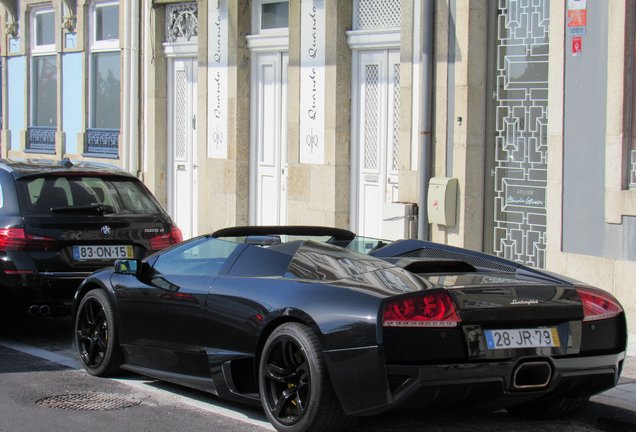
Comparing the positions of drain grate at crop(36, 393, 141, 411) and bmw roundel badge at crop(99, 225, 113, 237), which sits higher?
bmw roundel badge at crop(99, 225, 113, 237)

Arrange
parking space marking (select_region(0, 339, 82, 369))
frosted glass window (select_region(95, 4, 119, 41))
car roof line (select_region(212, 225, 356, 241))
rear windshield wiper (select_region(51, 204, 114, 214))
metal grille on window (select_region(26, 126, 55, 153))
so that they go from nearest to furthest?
car roof line (select_region(212, 225, 356, 241)) → parking space marking (select_region(0, 339, 82, 369)) → rear windshield wiper (select_region(51, 204, 114, 214)) → frosted glass window (select_region(95, 4, 119, 41)) → metal grille on window (select_region(26, 126, 55, 153))

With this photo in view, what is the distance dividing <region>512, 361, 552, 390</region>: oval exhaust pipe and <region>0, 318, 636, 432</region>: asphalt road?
75 cm

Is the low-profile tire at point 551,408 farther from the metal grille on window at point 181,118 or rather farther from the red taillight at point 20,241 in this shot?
the metal grille on window at point 181,118

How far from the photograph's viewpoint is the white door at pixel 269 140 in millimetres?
16578

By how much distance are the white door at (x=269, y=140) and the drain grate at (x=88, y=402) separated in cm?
850

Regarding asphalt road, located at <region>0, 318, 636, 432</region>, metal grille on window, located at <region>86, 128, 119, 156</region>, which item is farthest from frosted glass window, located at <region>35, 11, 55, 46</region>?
asphalt road, located at <region>0, 318, 636, 432</region>

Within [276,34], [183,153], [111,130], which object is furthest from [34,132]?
[276,34]

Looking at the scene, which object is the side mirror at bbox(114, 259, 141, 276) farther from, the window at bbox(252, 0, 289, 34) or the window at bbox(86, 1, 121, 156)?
the window at bbox(86, 1, 121, 156)

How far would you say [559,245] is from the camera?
11.6 meters

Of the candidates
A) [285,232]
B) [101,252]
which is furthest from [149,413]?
[101,252]

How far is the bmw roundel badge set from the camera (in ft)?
33.7

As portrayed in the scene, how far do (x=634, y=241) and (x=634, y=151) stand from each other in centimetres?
84

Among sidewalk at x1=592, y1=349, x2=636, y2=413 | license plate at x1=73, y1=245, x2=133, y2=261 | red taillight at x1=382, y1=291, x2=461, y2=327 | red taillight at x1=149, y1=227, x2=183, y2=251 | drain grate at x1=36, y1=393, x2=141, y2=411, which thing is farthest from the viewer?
red taillight at x1=149, y1=227, x2=183, y2=251

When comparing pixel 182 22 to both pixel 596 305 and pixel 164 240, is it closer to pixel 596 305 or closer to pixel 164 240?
pixel 164 240
